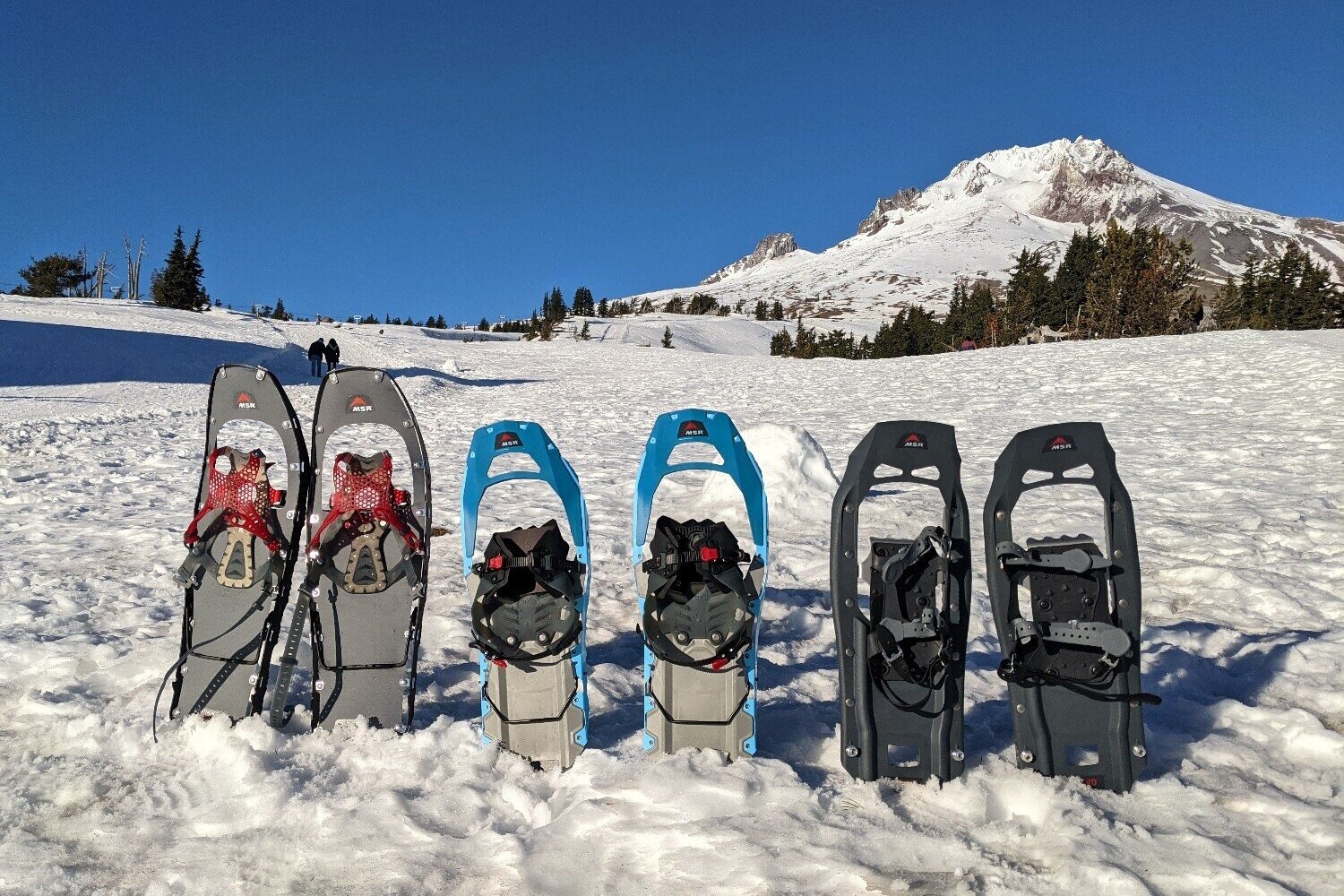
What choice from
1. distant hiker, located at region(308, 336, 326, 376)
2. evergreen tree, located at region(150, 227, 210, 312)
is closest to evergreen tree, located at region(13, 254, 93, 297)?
evergreen tree, located at region(150, 227, 210, 312)

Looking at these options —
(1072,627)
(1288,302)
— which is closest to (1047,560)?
(1072,627)

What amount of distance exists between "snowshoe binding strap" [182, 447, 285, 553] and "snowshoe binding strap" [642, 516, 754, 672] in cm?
208

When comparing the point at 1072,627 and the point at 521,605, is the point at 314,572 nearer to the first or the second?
the point at 521,605

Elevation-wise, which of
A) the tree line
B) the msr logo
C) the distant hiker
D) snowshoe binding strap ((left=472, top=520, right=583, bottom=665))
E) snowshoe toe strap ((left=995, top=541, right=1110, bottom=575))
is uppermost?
the tree line

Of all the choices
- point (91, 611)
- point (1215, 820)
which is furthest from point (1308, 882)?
point (91, 611)

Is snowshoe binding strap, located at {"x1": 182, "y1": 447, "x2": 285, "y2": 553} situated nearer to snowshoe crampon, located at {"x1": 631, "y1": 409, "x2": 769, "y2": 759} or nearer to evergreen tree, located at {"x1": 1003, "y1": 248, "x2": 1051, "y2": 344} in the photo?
snowshoe crampon, located at {"x1": 631, "y1": 409, "x2": 769, "y2": 759}

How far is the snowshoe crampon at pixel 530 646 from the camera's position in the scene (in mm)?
3525

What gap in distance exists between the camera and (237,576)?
4.09 metres

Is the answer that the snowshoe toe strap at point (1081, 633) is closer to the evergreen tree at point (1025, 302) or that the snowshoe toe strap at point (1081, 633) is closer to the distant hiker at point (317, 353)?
the distant hiker at point (317, 353)

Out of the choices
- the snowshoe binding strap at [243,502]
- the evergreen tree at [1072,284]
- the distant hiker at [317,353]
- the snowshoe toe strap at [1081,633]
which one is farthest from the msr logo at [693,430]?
the evergreen tree at [1072,284]

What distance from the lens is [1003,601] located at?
3.42m

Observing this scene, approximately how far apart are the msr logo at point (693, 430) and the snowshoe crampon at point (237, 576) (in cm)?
202

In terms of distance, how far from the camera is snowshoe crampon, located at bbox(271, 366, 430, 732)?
12.7ft

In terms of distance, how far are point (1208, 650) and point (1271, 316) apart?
72196 mm
